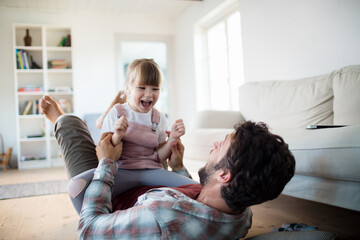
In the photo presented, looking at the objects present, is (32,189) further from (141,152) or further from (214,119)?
(141,152)

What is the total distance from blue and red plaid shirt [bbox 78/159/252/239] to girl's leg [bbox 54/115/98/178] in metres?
0.48

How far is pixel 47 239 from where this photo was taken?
1.59m

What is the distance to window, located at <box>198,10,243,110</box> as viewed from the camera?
14.2 feet

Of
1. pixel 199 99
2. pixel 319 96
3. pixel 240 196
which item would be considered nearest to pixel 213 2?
pixel 199 99

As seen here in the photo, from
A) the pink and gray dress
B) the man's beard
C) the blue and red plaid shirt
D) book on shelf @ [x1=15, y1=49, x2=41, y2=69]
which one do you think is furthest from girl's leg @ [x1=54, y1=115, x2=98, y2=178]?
book on shelf @ [x1=15, y1=49, x2=41, y2=69]

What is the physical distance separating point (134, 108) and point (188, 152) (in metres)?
1.09

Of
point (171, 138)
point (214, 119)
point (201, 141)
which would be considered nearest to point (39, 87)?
point (214, 119)

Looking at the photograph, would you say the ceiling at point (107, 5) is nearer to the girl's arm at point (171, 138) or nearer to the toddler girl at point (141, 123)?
the toddler girl at point (141, 123)

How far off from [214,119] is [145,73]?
1.47 m

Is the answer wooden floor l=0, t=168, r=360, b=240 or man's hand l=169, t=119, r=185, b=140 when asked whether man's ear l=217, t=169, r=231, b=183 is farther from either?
wooden floor l=0, t=168, r=360, b=240

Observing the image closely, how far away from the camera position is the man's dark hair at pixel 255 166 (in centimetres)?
85

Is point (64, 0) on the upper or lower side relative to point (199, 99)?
upper

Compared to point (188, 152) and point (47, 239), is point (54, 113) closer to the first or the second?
point (47, 239)

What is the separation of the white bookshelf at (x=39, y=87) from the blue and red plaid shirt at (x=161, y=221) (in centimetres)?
448
